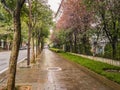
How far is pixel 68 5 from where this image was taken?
29.2m

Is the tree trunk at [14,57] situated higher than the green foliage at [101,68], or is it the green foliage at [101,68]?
the tree trunk at [14,57]

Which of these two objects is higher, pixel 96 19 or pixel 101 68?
pixel 96 19

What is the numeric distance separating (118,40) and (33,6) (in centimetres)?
906

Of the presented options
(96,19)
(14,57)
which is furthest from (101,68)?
(14,57)

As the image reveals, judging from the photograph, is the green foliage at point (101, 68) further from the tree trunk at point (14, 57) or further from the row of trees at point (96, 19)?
the tree trunk at point (14, 57)

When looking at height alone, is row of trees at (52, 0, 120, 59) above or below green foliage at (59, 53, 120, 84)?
above

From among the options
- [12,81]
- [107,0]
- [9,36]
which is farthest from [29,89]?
[9,36]

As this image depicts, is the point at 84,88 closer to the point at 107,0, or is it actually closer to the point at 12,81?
the point at 12,81

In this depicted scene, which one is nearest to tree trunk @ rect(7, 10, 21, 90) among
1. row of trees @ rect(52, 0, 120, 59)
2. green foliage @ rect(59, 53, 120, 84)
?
green foliage @ rect(59, 53, 120, 84)

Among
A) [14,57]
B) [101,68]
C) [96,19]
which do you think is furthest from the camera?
[96,19]

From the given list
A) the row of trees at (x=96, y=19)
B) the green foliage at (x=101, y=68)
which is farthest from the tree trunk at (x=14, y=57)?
the row of trees at (x=96, y=19)

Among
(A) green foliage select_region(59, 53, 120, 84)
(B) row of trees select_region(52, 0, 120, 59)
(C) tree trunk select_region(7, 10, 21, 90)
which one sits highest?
(B) row of trees select_region(52, 0, 120, 59)

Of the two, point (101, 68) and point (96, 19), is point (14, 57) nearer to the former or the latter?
point (101, 68)

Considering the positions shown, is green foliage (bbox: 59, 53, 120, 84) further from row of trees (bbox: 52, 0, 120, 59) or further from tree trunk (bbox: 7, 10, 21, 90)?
tree trunk (bbox: 7, 10, 21, 90)
